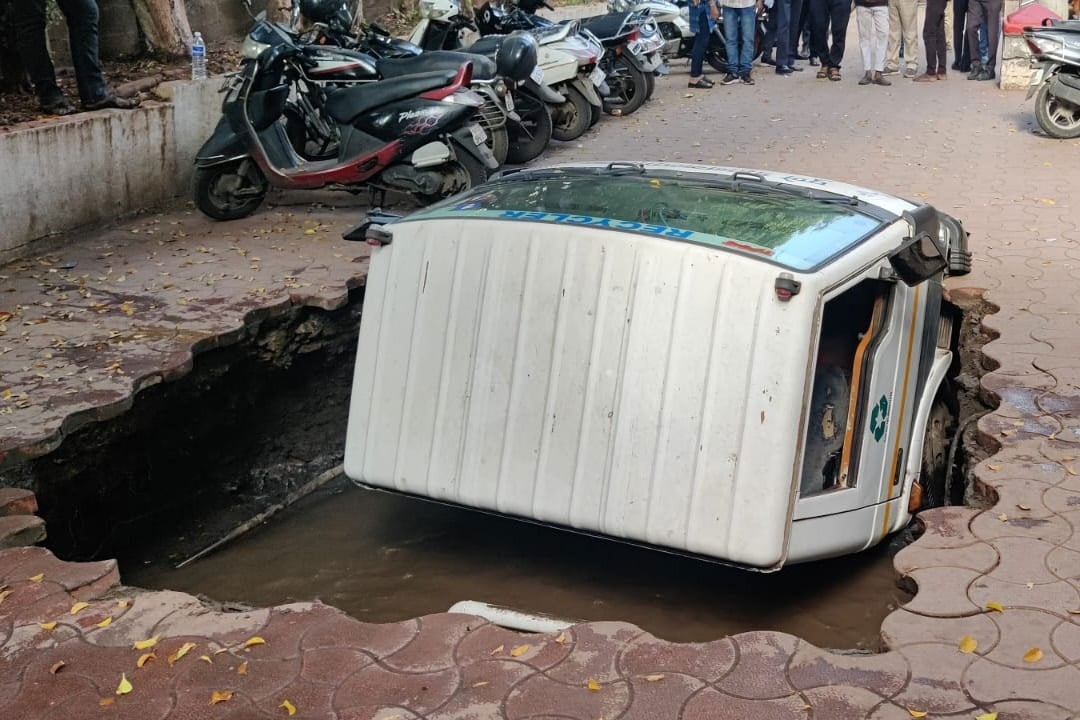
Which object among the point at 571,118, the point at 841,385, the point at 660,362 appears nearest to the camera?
the point at 660,362

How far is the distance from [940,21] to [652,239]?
1239 centimetres

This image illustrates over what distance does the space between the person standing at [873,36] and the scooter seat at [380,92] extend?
801 centimetres

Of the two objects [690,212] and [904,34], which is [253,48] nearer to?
[690,212]

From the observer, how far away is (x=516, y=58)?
9539mm

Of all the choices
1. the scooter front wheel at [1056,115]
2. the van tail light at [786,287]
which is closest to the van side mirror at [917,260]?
the van tail light at [786,287]

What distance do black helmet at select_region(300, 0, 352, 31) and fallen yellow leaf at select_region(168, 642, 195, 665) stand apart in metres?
6.74

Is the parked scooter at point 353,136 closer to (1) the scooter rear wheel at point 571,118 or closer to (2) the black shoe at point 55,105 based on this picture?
(2) the black shoe at point 55,105

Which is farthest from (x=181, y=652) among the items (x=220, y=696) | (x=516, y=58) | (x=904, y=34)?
(x=904, y=34)

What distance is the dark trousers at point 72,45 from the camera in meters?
8.20

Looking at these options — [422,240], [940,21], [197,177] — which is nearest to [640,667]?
[422,240]

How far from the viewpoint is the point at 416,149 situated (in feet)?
27.2

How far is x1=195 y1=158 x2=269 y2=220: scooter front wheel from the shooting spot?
28.2 feet

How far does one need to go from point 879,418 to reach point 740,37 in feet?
41.0

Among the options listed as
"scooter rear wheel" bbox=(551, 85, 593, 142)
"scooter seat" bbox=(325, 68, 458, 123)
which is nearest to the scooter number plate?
"scooter seat" bbox=(325, 68, 458, 123)
